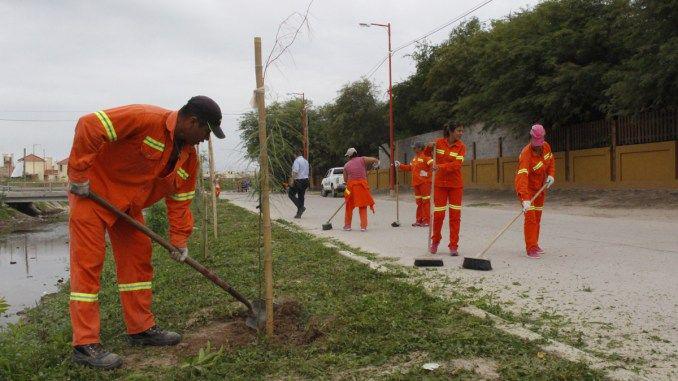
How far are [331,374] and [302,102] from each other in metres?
2.22

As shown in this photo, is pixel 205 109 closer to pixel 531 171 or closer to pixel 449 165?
pixel 449 165

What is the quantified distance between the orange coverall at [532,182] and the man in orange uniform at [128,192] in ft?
15.4

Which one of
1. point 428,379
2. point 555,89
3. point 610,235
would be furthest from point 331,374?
point 555,89

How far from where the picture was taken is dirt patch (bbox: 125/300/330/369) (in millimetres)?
3959

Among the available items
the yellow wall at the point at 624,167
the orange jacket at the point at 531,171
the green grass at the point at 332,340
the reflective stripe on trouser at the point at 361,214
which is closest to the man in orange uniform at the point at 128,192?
the green grass at the point at 332,340

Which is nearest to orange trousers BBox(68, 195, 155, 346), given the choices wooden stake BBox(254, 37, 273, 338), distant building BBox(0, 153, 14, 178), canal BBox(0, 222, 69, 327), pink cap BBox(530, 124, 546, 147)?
wooden stake BBox(254, 37, 273, 338)

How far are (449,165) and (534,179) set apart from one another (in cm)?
111

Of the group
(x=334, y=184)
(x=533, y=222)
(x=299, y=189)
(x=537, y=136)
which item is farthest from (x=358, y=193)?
(x=334, y=184)

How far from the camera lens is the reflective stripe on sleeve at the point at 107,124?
3.77 m

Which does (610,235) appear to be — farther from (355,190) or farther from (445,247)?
(355,190)

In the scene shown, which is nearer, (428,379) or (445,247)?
(428,379)

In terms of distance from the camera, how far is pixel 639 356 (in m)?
3.59

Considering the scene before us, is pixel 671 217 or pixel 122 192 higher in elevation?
pixel 122 192

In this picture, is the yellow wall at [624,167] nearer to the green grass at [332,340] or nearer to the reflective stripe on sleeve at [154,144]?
the green grass at [332,340]
